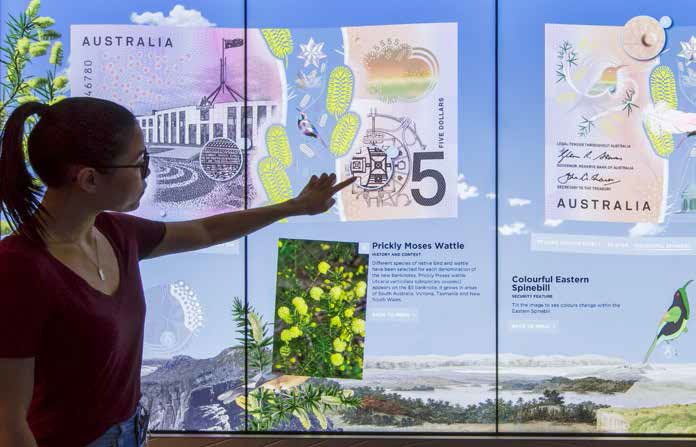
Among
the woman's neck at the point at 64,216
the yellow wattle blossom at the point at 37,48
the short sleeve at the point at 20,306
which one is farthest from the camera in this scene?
the yellow wattle blossom at the point at 37,48

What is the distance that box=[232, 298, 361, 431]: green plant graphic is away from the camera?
3.41 meters

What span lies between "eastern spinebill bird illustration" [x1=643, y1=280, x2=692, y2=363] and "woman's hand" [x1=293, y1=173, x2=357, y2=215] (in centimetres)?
246

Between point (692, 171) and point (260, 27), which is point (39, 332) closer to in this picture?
point (260, 27)

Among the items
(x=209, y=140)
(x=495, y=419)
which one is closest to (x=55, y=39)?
(x=209, y=140)

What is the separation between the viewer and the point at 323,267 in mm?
3414

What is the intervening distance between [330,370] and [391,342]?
13.4 inches

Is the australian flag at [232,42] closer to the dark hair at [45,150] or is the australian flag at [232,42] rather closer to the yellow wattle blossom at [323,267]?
the yellow wattle blossom at [323,267]

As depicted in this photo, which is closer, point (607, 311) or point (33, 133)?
point (33, 133)

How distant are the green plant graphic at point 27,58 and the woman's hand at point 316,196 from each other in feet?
7.70

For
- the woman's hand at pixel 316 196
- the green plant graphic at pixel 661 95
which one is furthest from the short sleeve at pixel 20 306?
the green plant graphic at pixel 661 95

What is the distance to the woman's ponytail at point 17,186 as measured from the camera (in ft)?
3.34

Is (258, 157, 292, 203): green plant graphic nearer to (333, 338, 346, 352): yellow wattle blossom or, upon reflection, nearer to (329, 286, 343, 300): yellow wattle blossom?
(329, 286, 343, 300): yellow wattle blossom

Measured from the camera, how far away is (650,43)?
3346mm

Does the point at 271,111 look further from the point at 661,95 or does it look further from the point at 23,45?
the point at 661,95
